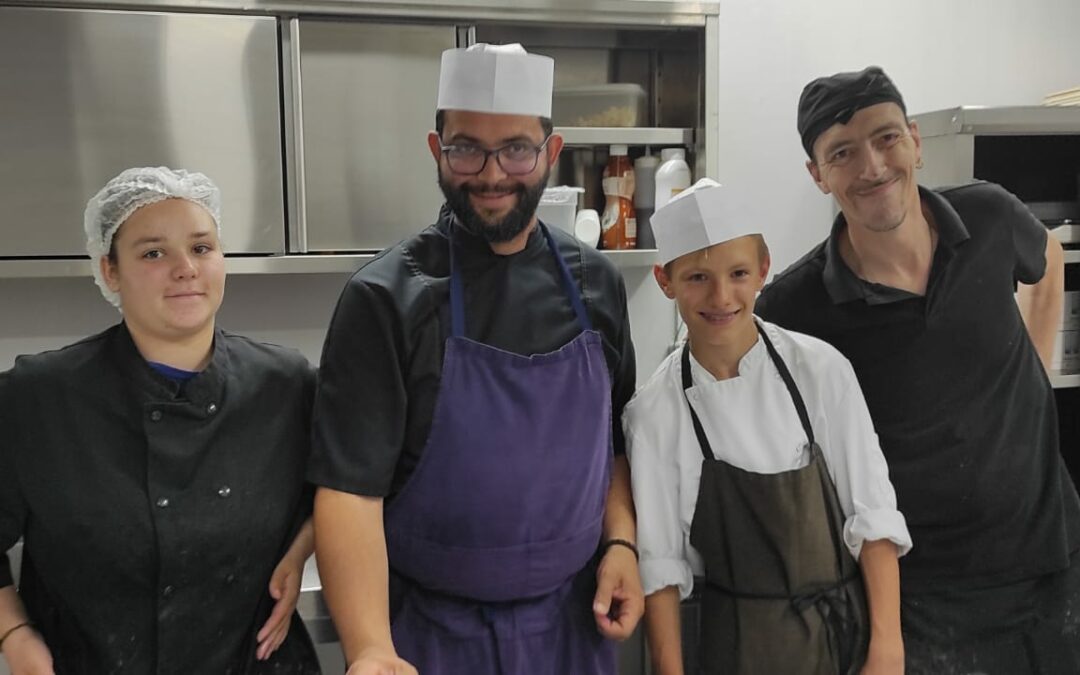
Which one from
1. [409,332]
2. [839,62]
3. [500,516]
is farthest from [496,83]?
[839,62]

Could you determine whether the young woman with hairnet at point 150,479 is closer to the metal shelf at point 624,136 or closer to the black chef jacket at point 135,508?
the black chef jacket at point 135,508

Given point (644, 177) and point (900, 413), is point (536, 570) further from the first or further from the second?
point (644, 177)

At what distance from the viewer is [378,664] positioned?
3.14 feet

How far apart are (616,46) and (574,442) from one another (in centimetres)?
132

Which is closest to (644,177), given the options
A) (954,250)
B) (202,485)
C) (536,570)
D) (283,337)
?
(954,250)

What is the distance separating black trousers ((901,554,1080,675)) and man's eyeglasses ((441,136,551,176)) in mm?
917

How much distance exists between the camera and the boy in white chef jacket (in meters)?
1.11

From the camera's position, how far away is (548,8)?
181 centimetres

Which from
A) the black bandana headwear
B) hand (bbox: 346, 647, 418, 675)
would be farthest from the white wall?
hand (bbox: 346, 647, 418, 675)

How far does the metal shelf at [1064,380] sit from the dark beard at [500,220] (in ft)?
4.96

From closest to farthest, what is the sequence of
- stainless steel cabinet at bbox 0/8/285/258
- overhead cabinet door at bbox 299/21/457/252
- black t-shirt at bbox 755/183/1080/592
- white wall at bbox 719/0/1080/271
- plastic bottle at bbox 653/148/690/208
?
1. black t-shirt at bbox 755/183/1080/592
2. stainless steel cabinet at bbox 0/8/285/258
3. overhead cabinet door at bbox 299/21/457/252
4. plastic bottle at bbox 653/148/690/208
5. white wall at bbox 719/0/1080/271

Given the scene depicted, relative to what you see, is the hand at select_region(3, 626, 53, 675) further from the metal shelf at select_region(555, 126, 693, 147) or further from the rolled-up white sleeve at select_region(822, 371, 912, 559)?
the metal shelf at select_region(555, 126, 693, 147)

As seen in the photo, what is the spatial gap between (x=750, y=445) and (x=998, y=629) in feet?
1.93

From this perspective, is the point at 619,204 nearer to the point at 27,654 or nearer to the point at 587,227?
the point at 587,227
